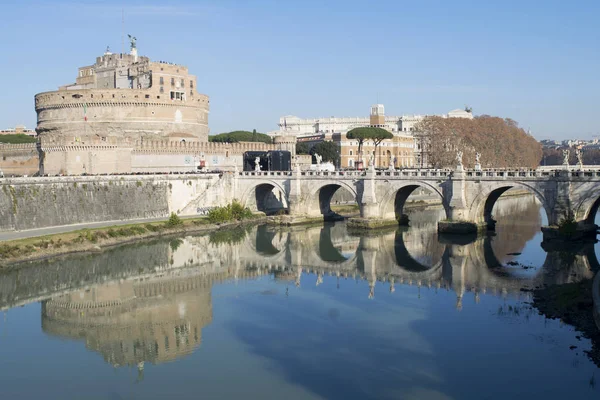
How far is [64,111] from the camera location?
221 ft

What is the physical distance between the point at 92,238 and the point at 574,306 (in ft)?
86.6

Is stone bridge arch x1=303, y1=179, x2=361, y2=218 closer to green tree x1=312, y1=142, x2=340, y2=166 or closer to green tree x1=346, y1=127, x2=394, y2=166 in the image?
green tree x1=346, y1=127, x2=394, y2=166

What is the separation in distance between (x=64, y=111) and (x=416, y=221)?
36967mm

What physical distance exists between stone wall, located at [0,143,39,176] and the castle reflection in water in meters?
23.3

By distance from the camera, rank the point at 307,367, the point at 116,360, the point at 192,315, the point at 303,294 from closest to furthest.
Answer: the point at 307,367 → the point at 116,360 → the point at 192,315 → the point at 303,294

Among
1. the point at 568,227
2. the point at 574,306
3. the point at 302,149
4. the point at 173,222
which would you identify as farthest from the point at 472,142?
the point at 574,306

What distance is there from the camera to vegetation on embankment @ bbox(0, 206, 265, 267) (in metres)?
34.6

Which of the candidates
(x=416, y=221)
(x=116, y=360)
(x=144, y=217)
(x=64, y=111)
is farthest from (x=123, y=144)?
(x=116, y=360)

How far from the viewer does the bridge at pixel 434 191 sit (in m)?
39.6

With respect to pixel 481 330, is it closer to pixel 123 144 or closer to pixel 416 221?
pixel 416 221

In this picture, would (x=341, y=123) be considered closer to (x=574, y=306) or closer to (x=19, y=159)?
(x=19, y=159)

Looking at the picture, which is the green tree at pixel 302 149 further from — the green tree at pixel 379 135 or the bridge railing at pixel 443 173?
the bridge railing at pixel 443 173

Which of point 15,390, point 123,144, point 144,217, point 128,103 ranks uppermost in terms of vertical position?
point 128,103

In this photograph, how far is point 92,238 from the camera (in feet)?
128
